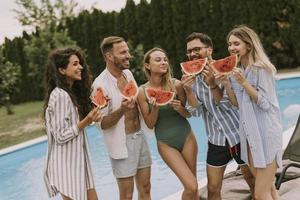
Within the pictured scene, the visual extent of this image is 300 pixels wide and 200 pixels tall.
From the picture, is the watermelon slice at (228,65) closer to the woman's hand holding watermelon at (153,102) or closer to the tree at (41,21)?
the woman's hand holding watermelon at (153,102)

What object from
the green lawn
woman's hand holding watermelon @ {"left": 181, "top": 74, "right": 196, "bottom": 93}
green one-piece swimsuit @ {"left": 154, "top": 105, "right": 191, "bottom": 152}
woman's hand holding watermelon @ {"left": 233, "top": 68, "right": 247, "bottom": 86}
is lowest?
the green lawn

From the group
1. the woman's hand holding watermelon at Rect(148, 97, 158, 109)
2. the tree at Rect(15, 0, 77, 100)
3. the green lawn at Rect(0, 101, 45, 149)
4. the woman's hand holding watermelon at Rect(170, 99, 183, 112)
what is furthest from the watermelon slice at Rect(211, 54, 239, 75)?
the tree at Rect(15, 0, 77, 100)

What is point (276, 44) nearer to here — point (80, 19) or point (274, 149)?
point (80, 19)

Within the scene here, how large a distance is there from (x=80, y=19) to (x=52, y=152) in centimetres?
1911

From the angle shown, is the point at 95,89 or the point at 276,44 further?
the point at 276,44

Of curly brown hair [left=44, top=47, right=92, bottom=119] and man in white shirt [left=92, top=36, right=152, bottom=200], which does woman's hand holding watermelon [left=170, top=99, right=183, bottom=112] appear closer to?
man in white shirt [left=92, top=36, right=152, bottom=200]

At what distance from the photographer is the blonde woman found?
351cm

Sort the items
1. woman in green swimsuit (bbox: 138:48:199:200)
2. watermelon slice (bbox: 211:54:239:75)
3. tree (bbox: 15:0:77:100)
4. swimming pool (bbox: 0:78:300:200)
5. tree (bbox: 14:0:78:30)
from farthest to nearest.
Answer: tree (bbox: 14:0:78:30), tree (bbox: 15:0:77:100), swimming pool (bbox: 0:78:300:200), woman in green swimsuit (bbox: 138:48:199:200), watermelon slice (bbox: 211:54:239:75)

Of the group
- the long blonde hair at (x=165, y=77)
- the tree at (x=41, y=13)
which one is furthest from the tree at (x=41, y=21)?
the long blonde hair at (x=165, y=77)

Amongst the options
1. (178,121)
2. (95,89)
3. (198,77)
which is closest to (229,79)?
(198,77)

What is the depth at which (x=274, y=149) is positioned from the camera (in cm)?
358

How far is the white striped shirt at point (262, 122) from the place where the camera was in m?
3.53

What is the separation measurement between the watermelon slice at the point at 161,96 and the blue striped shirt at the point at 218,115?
0.79ft

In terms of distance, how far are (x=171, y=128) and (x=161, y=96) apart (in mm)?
361
